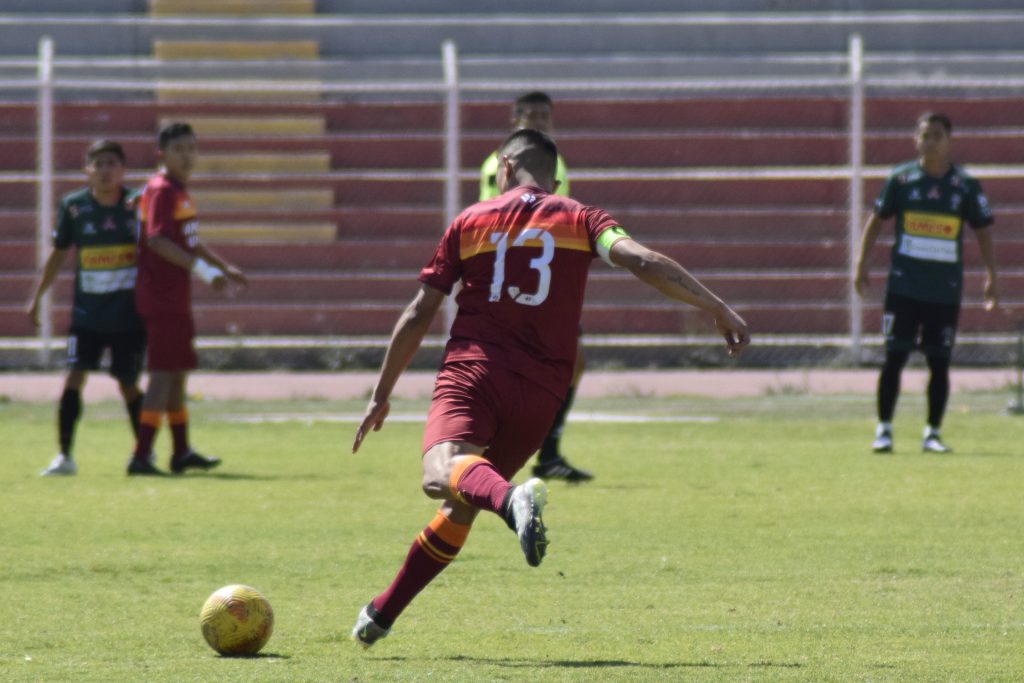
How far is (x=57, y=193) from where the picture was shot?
2014 centimetres

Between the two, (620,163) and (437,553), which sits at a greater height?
(620,163)

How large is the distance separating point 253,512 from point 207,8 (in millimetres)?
14976

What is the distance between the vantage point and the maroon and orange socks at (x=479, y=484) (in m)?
5.27

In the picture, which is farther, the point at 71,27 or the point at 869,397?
the point at 71,27

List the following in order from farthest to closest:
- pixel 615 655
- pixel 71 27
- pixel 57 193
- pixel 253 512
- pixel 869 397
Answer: pixel 71 27
pixel 57 193
pixel 869 397
pixel 253 512
pixel 615 655

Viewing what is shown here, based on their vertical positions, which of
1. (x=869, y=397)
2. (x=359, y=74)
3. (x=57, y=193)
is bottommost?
(x=869, y=397)

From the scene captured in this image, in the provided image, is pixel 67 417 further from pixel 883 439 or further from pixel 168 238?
pixel 883 439

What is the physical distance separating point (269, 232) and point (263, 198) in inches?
18.0

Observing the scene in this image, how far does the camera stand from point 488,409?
579 centimetres

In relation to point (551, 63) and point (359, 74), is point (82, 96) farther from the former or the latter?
point (551, 63)

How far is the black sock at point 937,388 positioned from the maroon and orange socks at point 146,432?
5.24 metres

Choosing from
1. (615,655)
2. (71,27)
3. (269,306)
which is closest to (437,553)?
(615,655)

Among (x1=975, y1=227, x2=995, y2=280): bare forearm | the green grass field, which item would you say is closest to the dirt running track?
the green grass field

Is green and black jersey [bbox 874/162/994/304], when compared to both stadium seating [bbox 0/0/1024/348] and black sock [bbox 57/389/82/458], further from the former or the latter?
stadium seating [bbox 0/0/1024/348]
